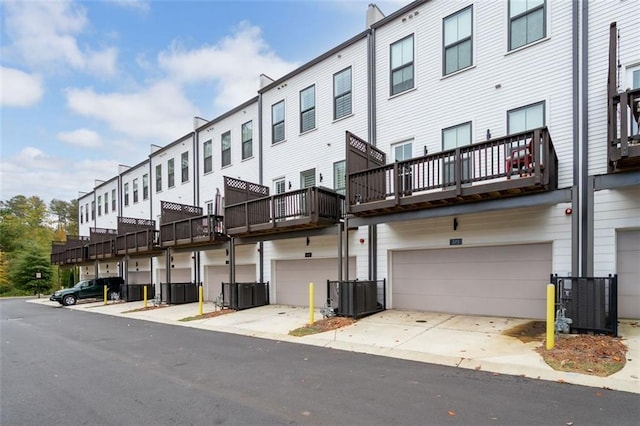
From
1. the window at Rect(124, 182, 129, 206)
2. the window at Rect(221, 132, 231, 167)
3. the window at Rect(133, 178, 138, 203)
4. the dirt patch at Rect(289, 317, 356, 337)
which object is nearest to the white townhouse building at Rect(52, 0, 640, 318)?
the dirt patch at Rect(289, 317, 356, 337)

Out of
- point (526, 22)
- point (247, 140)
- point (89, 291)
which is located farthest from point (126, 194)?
point (526, 22)

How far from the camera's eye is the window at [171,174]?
2325 centimetres

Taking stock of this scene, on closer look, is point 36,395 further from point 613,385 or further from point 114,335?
point 613,385

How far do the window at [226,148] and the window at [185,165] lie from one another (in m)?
3.83

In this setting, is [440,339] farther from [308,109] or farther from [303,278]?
[308,109]

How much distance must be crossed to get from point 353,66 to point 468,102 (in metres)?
4.74

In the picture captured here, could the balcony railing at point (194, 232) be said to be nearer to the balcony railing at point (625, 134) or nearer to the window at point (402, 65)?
the window at point (402, 65)

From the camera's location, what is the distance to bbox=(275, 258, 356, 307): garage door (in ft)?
44.7

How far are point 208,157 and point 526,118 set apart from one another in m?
16.1

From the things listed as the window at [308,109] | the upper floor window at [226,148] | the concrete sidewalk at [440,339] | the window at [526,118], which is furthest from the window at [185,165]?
the window at [526,118]

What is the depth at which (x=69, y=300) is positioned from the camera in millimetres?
22812

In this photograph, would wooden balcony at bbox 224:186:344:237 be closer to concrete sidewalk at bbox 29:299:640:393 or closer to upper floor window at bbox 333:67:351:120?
concrete sidewalk at bbox 29:299:640:393

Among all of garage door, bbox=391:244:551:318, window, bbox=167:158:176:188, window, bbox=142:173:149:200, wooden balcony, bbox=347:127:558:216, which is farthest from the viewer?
window, bbox=142:173:149:200

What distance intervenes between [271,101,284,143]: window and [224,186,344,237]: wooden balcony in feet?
13.0
